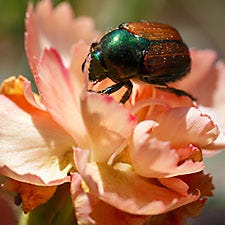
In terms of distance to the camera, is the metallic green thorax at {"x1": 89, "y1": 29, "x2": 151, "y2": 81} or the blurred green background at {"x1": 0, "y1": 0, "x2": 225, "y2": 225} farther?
the blurred green background at {"x1": 0, "y1": 0, "x2": 225, "y2": 225}

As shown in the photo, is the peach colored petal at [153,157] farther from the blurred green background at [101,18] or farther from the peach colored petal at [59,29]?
the blurred green background at [101,18]

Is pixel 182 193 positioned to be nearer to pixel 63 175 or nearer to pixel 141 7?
pixel 63 175

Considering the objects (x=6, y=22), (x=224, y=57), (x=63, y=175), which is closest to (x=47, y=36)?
(x=63, y=175)

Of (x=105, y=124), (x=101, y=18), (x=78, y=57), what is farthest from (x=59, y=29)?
(x=101, y=18)

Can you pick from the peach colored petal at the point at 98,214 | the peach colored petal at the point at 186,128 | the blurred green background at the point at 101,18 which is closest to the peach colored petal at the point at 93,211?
the peach colored petal at the point at 98,214

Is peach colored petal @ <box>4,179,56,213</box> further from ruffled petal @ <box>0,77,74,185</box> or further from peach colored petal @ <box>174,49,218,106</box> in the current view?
peach colored petal @ <box>174,49,218,106</box>

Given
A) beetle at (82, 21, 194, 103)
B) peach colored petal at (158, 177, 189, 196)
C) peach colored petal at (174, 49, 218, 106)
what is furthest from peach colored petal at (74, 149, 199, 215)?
peach colored petal at (174, 49, 218, 106)
